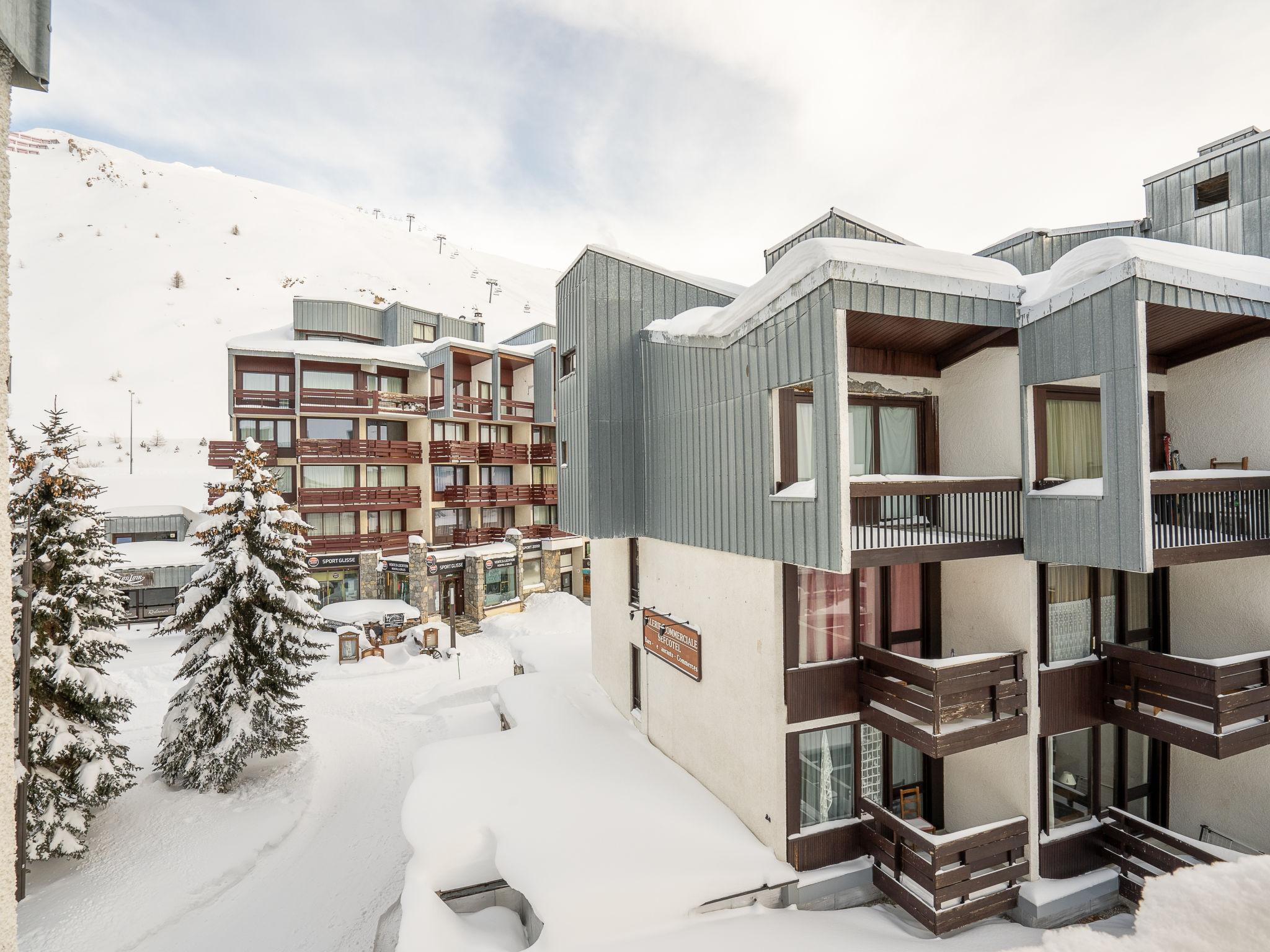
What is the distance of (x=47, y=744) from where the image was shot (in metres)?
10.9

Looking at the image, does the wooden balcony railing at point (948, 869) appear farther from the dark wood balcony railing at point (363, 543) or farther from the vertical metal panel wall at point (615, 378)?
the dark wood balcony railing at point (363, 543)

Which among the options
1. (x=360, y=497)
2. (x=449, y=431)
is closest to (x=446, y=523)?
(x=360, y=497)

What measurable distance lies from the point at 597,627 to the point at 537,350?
20.0 metres

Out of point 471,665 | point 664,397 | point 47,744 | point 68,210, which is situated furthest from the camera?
point 68,210

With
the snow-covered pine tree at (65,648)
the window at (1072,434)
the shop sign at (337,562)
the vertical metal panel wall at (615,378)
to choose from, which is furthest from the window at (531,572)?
the window at (1072,434)

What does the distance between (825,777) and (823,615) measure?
250cm

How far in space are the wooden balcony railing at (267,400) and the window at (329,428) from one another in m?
1.02

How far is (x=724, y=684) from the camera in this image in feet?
31.9

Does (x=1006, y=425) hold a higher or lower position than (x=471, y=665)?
higher

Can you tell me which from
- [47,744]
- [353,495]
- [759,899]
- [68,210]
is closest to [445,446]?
[353,495]

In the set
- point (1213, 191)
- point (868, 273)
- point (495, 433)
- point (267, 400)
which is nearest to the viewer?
point (868, 273)

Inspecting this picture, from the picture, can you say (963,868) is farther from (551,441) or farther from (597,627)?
(551,441)

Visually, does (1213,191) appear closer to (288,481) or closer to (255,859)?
(255,859)

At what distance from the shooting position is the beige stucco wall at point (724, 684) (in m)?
8.59
